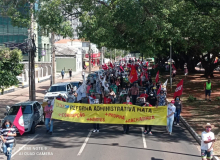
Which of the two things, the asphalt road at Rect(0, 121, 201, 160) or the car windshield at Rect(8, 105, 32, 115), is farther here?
the car windshield at Rect(8, 105, 32, 115)

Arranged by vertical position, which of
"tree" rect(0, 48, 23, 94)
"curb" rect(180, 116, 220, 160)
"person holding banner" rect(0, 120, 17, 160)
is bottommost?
"curb" rect(180, 116, 220, 160)

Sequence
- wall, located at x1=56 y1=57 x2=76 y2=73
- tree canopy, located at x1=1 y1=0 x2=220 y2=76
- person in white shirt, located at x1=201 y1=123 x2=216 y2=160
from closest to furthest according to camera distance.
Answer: person in white shirt, located at x1=201 y1=123 x2=216 y2=160, tree canopy, located at x1=1 y1=0 x2=220 y2=76, wall, located at x1=56 y1=57 x2=76 y2=73

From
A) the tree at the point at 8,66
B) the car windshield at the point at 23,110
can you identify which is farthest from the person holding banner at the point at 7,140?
the tree at the point at 8,66

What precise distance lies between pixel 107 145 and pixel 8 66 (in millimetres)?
6999

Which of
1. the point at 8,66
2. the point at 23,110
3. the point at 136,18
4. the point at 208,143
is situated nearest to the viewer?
the point at 208,143

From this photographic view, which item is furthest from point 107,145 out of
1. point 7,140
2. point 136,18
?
point 136,18

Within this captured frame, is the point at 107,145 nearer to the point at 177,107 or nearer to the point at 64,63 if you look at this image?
the point at 177,107

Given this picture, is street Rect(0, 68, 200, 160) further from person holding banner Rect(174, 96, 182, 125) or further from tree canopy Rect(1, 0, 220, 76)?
tree canopy Rect(1, 0, 220, 76)

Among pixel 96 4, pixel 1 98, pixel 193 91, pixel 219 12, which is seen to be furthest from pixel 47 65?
pixel 219 12

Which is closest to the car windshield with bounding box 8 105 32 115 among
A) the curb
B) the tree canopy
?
the tree canopy

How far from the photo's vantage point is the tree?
15.9 m

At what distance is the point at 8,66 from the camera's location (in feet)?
52.9

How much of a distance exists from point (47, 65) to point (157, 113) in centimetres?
4454

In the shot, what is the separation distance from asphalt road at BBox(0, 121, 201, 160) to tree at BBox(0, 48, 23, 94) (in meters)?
3.02
